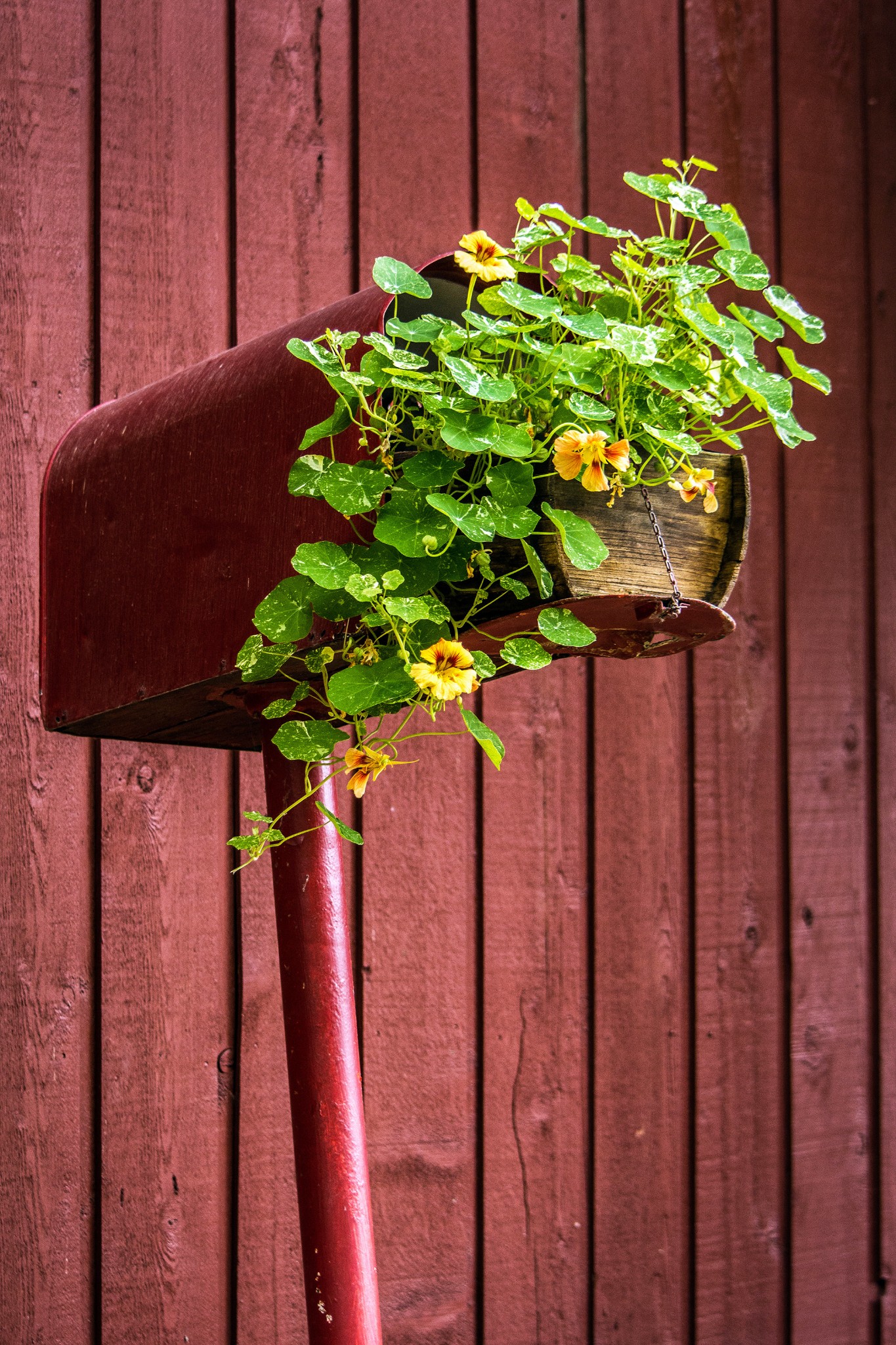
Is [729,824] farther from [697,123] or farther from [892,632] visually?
[697,123]

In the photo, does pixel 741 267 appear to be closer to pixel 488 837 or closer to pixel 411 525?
pixel 411 525

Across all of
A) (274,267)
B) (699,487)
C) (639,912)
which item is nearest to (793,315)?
(699,487)

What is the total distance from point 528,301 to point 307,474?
153 mm

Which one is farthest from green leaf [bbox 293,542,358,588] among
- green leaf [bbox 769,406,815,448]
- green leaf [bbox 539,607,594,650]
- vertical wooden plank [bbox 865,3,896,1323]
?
vertical wooden plank [bbox 865,3,896,1323]

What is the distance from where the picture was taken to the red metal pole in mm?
696

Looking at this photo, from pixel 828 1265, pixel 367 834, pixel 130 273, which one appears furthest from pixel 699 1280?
pixel 130 273

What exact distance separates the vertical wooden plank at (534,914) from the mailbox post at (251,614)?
1.88 feet

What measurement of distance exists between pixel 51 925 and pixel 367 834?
0.34 m

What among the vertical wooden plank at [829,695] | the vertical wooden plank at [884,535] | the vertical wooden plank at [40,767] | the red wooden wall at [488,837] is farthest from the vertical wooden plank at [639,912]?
the vertical wooden plank at [40,767]

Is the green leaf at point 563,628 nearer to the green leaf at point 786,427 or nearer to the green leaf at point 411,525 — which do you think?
the green leaf at point 411,525

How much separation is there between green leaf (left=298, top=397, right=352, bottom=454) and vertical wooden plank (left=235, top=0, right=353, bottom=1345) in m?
0.64

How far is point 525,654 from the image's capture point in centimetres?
62

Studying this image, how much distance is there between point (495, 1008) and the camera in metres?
1.33

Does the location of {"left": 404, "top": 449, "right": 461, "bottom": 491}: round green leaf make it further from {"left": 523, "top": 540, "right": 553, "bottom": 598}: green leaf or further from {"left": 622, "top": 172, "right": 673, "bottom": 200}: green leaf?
{"left": 622, "top": 172, "right": 673, "bottom": 200}: green leaf
